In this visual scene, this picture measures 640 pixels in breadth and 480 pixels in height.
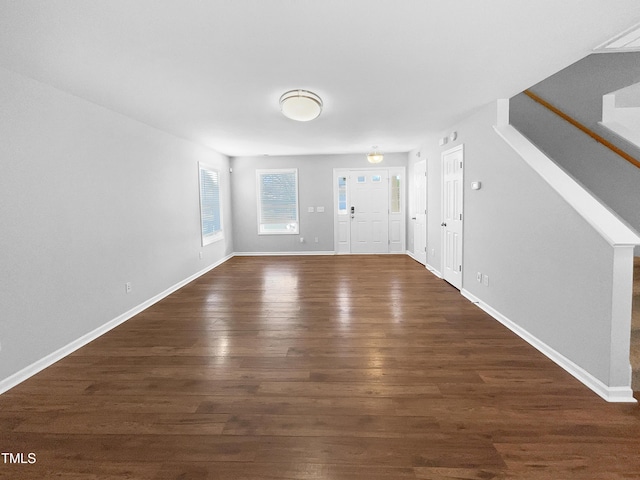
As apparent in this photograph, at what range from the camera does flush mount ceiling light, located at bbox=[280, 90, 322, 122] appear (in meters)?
3.38

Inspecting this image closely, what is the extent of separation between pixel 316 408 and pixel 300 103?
2.79 m

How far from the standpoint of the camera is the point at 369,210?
27.8 ft

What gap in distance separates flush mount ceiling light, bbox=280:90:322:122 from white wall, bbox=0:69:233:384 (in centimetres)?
207

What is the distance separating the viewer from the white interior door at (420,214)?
684 centimetres

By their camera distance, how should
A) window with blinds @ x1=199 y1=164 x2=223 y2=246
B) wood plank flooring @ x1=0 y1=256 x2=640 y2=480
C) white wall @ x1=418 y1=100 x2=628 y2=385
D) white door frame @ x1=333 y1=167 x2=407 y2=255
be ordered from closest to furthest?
1. wood plank flooring @ x1=0 y1=256 x2=640 y2=480
2. white wall @ x1=418 y1=100 x2=628 y2=385
3. window with blinds @ x1=199 y1=164 x2=223 y2=246
4. white door frame @ x1=333 y1=167 x2=407 y2=255

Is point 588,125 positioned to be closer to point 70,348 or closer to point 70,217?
point 70,217

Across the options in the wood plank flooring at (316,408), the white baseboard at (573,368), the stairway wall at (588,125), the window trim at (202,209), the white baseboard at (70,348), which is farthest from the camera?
the window trim at (202,209)

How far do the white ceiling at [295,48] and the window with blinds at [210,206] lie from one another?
272 cm

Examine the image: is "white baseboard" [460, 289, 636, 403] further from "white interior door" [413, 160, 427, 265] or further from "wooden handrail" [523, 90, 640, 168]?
"white interior door" [413, 160, 427, 265]

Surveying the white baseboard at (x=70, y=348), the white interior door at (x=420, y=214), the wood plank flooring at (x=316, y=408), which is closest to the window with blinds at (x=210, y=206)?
the white baseboard at (x=70, y=348)

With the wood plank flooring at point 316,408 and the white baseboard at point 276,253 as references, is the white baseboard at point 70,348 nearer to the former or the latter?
the wood plank flooring at point 316,408

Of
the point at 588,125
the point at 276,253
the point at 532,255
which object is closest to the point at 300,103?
the point at 532,255

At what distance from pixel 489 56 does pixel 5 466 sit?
13.4ft

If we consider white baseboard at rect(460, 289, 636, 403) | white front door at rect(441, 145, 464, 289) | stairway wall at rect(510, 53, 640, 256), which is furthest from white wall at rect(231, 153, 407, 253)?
white baseboard at rect(460, 289, 636, 403)
